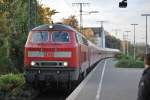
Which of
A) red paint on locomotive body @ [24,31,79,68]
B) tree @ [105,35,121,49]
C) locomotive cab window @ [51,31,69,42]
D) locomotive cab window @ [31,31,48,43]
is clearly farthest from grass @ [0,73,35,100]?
tree @ [105,35,121,49]

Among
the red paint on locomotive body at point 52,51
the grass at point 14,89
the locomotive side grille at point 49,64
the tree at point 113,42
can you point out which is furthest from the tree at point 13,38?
the tree at point 113,42

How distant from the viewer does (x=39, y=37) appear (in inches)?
864

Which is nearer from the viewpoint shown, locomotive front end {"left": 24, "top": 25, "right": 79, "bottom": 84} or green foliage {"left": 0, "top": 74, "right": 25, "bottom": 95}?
locomotive front end {"left": 24, "top": 25, "right": 79, "bottom": 84}

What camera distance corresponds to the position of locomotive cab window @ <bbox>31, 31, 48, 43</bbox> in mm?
21792

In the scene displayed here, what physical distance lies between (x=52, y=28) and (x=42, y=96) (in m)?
3.27

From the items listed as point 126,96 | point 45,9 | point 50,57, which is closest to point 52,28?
point 50,57

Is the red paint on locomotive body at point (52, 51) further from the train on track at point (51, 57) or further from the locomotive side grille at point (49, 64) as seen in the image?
the locomotive side grille at point (49, 64)

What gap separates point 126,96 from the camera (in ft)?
58.8

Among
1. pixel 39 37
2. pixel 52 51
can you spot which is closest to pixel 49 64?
pixel 52 51

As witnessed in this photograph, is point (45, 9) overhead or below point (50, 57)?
overhead

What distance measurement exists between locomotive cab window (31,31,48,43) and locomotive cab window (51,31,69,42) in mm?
326

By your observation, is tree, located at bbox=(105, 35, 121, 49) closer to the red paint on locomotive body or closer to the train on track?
the train on track

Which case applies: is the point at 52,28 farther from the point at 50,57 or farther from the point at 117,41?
the point at 117,41

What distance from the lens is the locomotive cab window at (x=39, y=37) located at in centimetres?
2179
